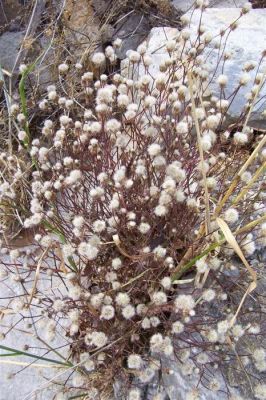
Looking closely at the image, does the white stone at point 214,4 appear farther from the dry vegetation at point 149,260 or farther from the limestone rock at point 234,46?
the dry vegetation at point 149,260

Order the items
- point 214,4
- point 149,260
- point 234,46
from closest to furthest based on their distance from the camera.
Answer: point 149,260
point 234,46
point 214,4

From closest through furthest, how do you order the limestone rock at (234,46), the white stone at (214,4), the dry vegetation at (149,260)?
the dry vegetation at (149,260), the limestone rock at (234,46), the white stone at (214,4)

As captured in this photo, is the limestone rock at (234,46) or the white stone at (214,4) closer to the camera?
the limestone rock at (234,46)

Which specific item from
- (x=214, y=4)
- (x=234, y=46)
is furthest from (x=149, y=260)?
(x=214, y=4)

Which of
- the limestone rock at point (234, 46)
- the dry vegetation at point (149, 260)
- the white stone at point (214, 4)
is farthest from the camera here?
the white stone at point (214, 4)

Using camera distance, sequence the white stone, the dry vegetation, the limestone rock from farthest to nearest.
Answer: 1. the white stone
2. the limestone rock
3. the dry vegetation

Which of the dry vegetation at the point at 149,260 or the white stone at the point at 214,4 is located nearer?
the dry vegetation at the point at 149,260

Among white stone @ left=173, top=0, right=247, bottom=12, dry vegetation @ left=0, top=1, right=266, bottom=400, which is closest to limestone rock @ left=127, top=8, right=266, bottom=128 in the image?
white stone @ left=173, top=0, right=247, bottom=12

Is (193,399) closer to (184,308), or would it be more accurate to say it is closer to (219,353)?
(219,353)

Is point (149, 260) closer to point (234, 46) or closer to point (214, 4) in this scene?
point (234, 46)

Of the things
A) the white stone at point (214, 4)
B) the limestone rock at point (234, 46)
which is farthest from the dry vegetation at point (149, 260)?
the white stone at point (214, 4)

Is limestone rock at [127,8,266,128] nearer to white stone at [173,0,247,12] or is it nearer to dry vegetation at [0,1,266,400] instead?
white stone at [173,0,247,12]
